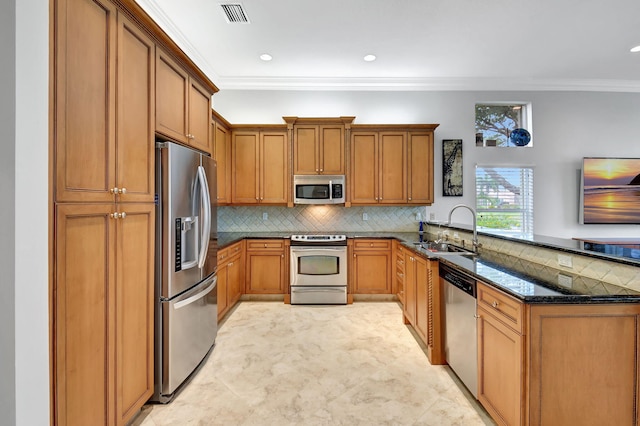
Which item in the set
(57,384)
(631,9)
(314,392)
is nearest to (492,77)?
(631,9)

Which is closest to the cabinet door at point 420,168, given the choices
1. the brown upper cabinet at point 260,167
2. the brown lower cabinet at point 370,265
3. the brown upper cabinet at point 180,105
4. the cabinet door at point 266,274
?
the brown lower cabinet at point 370,265

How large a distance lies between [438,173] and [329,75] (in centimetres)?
234

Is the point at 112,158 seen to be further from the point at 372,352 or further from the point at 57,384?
the point at 372,352

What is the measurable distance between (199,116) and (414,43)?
8.93ft

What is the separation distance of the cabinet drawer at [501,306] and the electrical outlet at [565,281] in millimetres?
353

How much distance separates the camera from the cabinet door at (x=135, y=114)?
1.58 m

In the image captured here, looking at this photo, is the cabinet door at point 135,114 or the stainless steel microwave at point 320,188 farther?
the stainless steel microwave at point 320,188

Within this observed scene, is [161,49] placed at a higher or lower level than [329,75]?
lower

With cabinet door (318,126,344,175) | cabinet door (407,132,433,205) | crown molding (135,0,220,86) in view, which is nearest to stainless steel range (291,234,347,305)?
cabinet door (318,126,344,175)

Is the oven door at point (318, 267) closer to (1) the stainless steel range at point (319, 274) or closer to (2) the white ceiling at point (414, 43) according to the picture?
(1) the stainless steel range at point (319, 274)

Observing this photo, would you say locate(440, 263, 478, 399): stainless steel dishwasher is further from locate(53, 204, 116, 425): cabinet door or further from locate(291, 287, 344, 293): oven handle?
locate(53, 204, 116, 425): cabinet door

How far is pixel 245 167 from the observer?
4.32 m

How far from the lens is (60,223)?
1230mm

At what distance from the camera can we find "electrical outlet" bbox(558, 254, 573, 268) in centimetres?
184
